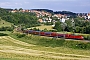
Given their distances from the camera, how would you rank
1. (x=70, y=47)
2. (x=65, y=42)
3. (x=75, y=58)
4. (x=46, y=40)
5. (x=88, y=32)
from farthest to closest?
(x=88, y=32) → (x=46, y=40) → (x=65, y=42) → (x=70, y=47) → (x=75, y=58)

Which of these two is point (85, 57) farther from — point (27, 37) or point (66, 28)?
point (66, 28)

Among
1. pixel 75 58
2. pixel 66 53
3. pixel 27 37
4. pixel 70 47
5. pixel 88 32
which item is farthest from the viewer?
pixel 88 32

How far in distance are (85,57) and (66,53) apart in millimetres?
4882

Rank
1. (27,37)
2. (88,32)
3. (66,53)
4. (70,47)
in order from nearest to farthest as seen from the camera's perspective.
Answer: (66,53) < (70,47) < (27,37) < (88,32)

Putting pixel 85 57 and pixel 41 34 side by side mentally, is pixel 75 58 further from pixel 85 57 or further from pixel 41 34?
pixel 41 34

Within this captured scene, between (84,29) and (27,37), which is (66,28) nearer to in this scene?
(84,29)

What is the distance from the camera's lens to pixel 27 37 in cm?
7344

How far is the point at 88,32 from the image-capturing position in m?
→ 84.4

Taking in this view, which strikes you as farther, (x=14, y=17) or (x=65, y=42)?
(x=14, y=17)

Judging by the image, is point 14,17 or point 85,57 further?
point 14,17

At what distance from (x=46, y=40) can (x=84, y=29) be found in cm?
2639

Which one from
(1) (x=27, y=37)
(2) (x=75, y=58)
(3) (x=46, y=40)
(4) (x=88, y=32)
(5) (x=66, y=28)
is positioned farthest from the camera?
(5) (x=66, y=28)

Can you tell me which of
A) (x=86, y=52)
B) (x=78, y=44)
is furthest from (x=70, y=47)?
(x=86, y=52)

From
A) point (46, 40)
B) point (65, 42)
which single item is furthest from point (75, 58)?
point (46, 40)
